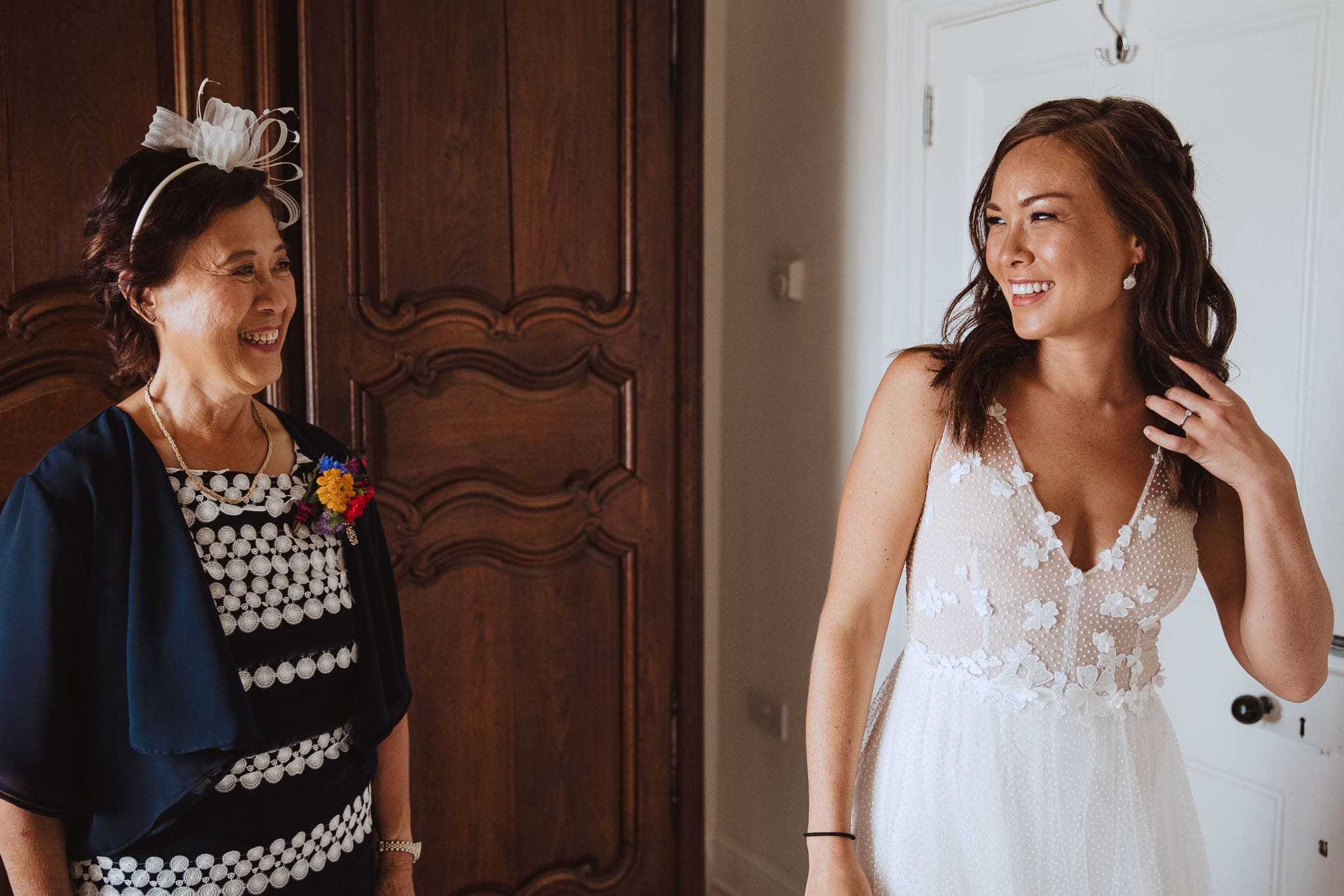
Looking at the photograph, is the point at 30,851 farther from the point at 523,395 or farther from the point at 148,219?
the point at 523,395

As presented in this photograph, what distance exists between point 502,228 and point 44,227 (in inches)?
32.7

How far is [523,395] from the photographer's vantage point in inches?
93.1

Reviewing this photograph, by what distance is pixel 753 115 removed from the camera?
2932mm

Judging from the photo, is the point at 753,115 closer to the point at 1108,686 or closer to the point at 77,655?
the point at 1108,686

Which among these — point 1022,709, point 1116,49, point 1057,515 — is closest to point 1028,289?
point 1057,515

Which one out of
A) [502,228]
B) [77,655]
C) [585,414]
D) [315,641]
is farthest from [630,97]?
[77,655]

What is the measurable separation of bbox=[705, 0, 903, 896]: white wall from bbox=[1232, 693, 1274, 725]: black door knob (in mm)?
1013

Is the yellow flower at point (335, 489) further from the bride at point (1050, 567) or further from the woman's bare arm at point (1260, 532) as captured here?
the woman's bare arm at point (1260, 532)

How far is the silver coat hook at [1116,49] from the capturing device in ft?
6.79

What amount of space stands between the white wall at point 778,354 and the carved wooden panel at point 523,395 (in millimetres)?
343

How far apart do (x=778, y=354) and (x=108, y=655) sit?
189 cm

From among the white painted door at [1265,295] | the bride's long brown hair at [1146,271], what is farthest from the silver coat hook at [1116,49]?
the bride's long brown hair at [1146,271]

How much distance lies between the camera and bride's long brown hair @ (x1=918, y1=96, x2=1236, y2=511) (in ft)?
4.76

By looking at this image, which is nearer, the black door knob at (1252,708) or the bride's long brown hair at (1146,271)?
the bride's long brown hair at (1146,271)
